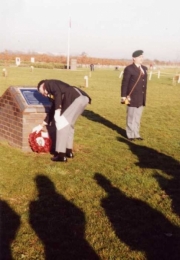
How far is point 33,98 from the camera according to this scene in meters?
7.80

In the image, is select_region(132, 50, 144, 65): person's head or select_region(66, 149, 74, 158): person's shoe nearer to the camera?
select_region(66, 149, 74, 158): person's shoe

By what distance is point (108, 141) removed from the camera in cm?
916

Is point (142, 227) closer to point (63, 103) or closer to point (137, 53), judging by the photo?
point (63, 103)

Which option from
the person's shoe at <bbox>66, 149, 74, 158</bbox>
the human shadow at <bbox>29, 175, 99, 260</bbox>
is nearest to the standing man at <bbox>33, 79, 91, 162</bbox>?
the person's shoe at <bbox>66, 149, 74, 158</bbox>

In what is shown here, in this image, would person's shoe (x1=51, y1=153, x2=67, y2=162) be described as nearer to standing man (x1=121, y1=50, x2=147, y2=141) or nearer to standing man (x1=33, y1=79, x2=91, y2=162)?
standing man (x1=33, y1=79, x2=91, y2=162)

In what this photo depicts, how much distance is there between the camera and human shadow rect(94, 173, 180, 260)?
3.88m

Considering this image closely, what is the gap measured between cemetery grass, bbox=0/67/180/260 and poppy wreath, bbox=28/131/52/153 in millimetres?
179

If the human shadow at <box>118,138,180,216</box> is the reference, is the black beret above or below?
above

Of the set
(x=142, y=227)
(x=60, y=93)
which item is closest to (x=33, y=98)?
(x=60, y=93)

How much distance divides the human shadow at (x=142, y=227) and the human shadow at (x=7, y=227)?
4.37ft

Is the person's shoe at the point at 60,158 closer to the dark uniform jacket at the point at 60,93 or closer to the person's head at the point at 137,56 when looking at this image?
the dark uniform jacket at the point at 60,93

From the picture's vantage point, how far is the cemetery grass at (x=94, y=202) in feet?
12.8

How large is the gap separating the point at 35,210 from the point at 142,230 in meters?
1.58

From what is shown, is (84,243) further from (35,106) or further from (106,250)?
(35,106)
